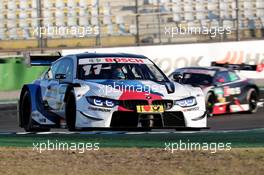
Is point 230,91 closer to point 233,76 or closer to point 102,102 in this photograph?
point 233,76

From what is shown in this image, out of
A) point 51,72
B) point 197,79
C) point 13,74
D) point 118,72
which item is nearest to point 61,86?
point 118,72

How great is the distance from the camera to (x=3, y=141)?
10.4 metres

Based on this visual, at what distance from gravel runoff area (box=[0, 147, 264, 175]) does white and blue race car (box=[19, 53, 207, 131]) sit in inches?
53.9

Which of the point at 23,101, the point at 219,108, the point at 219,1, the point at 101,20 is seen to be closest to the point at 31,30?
the point at 101,20

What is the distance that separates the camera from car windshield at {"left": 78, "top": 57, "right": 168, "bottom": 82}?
37.1ft

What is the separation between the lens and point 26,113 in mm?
12609

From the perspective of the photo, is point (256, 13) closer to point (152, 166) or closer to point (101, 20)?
point (101, 20)

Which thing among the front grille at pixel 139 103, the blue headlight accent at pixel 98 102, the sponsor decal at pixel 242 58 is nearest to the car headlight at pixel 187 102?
the front grille at pixel 139 103

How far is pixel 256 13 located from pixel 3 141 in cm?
1869

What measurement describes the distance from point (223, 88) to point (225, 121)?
185 centimetres

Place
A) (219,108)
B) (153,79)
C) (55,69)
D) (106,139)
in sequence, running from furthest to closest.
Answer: (219,108), (55,69), (153,79), (106,139)

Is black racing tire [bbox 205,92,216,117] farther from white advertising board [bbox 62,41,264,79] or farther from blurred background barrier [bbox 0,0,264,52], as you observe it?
blurred background barrier [bbox 0,0,264,52]

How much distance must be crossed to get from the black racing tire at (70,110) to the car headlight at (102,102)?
0.34m

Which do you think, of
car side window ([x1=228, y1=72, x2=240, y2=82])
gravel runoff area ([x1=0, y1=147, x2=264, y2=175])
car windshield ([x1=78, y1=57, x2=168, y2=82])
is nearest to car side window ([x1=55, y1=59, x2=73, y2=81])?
car windshield ([x1=78, y1=57, x2=168, y2=82])
